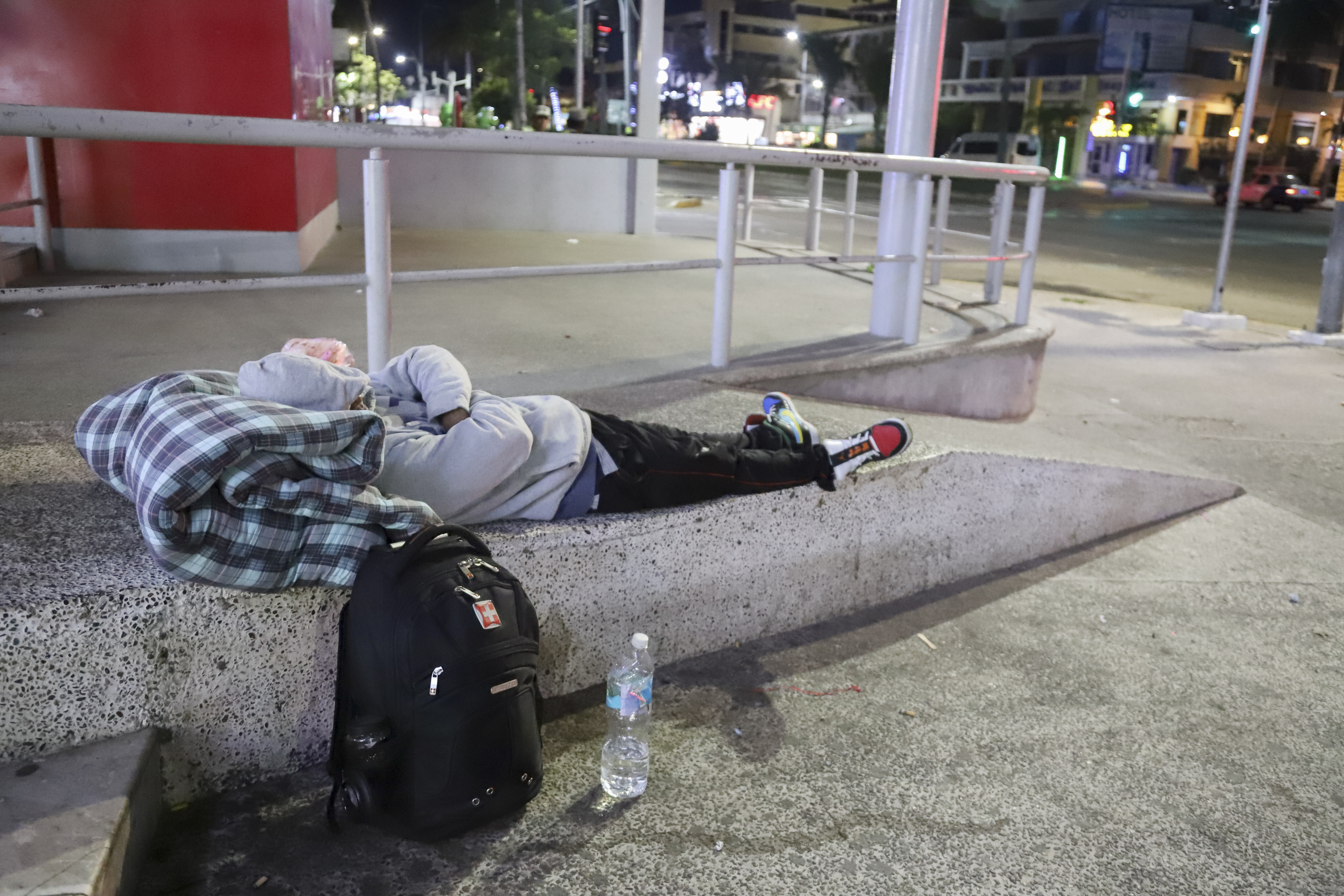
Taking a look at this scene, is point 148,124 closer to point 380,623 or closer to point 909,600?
point 380,623

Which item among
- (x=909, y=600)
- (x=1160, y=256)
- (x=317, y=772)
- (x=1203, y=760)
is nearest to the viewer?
(x=317, y=772)


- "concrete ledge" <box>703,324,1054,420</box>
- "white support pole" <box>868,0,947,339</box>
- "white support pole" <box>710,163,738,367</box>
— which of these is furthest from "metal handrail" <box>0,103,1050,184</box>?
"concrete ledge" <box>703,324,1054,420</box>

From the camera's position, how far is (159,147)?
6539 millimetres

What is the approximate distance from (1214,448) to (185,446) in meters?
5.64

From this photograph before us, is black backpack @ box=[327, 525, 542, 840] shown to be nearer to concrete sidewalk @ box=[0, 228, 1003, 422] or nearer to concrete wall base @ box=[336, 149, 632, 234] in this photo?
concrete sidewalk @ box=[0, 228, 1003, 422]

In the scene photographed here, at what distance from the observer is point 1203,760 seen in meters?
2.88

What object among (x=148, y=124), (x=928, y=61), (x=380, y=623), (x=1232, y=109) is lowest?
(x=380, y=623)

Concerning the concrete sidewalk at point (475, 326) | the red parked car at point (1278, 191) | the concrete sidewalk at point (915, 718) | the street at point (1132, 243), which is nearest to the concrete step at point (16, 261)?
the concrete sidewalk at point (475, 326)

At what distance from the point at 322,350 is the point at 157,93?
4.57m

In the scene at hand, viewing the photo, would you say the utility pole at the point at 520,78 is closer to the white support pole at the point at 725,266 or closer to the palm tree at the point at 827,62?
the white support pole at the point at 725,266

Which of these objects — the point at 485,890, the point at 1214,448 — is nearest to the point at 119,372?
the point at 485,890

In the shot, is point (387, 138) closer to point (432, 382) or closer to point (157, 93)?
point (432, 382)

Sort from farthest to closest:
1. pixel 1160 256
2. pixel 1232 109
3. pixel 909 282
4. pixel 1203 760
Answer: pixel 1232 109, pixel 1160 256, pixel 909 282, pixel 1203 760

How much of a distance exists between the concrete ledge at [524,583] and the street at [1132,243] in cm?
470
